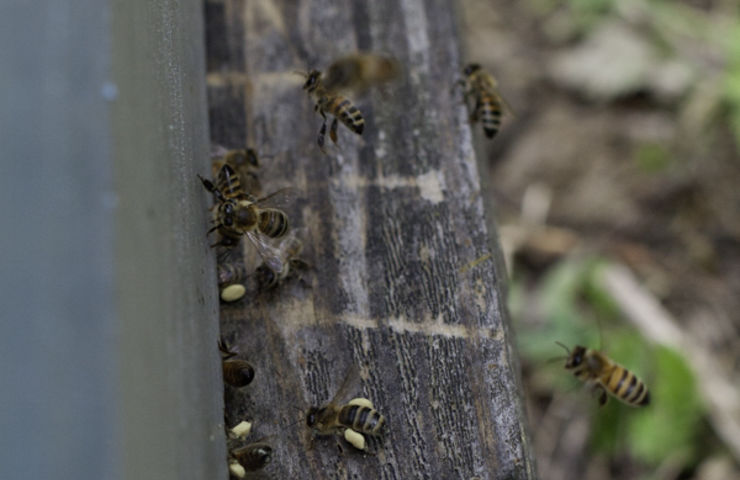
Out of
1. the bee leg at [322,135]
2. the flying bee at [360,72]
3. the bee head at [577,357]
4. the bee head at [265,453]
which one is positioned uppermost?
the flying bee at [360,72]

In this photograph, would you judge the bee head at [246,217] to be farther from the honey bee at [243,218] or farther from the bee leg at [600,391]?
the bee leg at [600,391]

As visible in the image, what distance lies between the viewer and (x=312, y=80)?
2.53 m

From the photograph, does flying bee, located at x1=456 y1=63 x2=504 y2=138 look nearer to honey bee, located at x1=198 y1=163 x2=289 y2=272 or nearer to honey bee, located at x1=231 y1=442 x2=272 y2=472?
honey bee, located at x1=198 y1=163 x2=289 y2=272

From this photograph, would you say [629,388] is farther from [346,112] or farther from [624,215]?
[624,215]

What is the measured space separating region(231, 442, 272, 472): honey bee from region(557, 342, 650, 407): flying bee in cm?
182

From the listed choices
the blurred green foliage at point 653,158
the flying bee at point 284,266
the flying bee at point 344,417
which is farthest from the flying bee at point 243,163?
→ the blurred green foliage at point 653,158

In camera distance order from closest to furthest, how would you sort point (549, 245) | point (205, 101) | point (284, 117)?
point (205, 101) < point (284, 117) < point (549, 245)

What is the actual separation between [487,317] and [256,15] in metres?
1.35

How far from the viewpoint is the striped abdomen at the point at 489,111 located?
10.7 feet

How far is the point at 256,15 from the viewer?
8.91ft

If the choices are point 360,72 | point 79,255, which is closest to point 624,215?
point 360,72

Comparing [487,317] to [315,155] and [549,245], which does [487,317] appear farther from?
[549,245]

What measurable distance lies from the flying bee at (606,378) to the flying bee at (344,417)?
1.66m

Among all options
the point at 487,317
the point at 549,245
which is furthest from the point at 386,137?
the point at 549,245
